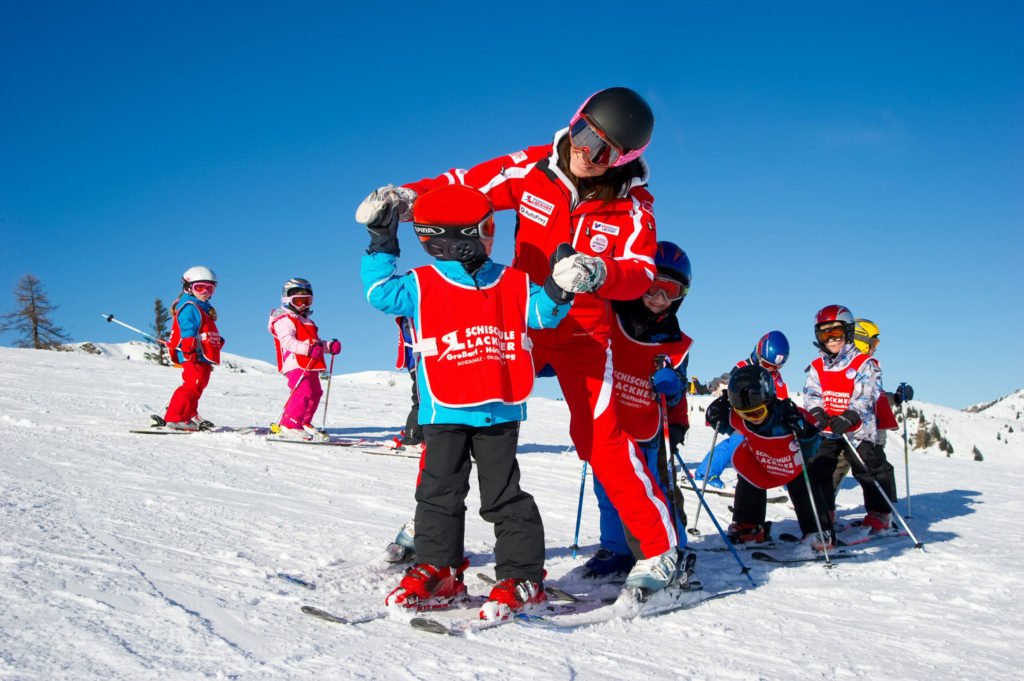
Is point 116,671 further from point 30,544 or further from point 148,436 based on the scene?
point 148,436

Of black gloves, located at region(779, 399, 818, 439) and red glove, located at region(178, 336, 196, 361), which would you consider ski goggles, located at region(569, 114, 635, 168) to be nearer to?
black gloves, located at region(779, 399, 818, 439)

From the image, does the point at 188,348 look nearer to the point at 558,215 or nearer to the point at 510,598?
the point at 558,215

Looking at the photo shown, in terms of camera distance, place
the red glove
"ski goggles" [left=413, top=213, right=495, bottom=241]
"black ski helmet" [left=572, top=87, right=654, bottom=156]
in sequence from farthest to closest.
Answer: the red glove
"black ski helmet" [left=572, top=87, right=654, bottom=156]
"ski goggles" [left=413, top=213, right=495, bottom=241]

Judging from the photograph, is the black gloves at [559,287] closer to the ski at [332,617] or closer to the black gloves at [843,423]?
the ski at [332,617]

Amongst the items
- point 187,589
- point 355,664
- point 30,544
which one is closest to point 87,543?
point 30,544

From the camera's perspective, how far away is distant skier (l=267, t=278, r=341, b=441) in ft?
33.1

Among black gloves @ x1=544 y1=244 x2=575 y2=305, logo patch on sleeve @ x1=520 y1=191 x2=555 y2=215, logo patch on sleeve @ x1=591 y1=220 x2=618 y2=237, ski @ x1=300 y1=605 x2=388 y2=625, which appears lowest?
ski @ x1=300 y1=605 x2=388 y2=625

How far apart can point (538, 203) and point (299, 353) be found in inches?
269

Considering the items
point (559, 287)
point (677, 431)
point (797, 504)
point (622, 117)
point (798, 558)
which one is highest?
point (622, 117)

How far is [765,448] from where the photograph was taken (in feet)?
20.3

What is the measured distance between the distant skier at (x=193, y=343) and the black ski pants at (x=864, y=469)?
22.9 ft

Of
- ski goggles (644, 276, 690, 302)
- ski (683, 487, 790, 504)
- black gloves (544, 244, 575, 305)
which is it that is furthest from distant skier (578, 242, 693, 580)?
ski (683, 487, 790, 504)

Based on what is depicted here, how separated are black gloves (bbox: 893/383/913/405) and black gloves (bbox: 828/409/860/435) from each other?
6.56 feet

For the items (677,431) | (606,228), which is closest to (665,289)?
(606,228)
